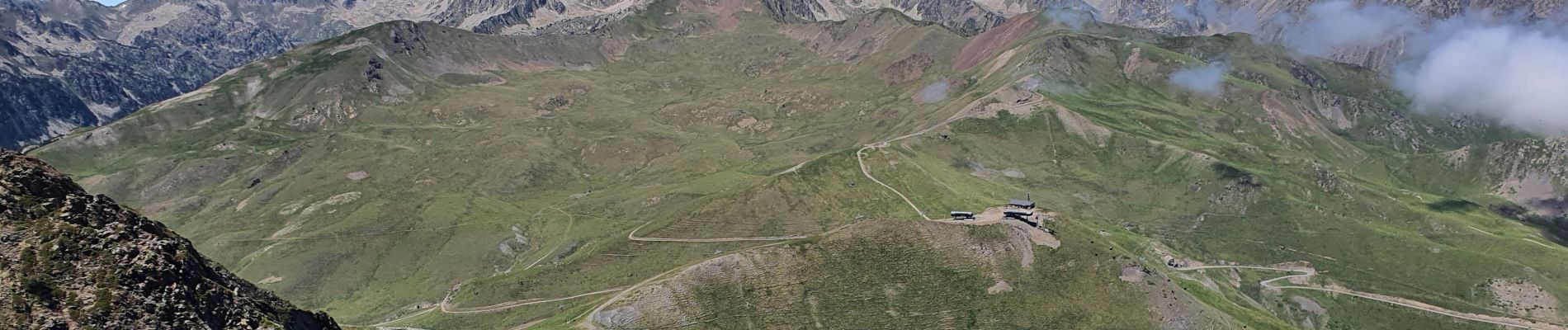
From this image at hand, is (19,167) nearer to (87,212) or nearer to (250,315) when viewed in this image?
(87,212)

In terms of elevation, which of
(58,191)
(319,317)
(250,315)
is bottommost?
(319,317)

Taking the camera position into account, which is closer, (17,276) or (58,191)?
(17,276)

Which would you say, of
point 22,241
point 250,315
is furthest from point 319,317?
point 22,241

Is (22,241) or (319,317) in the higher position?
(22,241)

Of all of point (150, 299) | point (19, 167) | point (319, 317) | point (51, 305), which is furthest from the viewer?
point (319, 317)

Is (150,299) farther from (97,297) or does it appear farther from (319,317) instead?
(319,317)

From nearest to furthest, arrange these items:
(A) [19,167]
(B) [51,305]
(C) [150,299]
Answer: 1. (B) [51,305]
2. (C) [150,299]
3. (A) [19,167]
